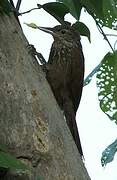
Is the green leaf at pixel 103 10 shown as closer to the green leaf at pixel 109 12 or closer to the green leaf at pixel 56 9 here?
the green leaf at pixel 109 12

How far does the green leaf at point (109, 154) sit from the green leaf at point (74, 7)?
51 cm

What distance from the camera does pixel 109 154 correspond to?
1.73 meters

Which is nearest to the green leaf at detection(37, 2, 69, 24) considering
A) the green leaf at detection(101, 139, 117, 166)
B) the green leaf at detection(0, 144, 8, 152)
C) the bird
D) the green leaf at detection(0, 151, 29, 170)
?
the bird

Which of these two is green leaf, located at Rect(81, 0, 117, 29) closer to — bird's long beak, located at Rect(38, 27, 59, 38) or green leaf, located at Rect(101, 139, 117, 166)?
green leaf, located at Rect(101, 139, 117, 166)

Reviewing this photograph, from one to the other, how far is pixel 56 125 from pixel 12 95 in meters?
0.13

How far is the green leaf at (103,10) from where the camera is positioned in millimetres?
1391

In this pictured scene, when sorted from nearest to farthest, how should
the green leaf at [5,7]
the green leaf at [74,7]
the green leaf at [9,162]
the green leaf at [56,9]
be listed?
1. the green leaf at [9,162]
2. the green leaf at [5,7]
3. the green leaf at [74,7]
4. the green leaf at [56,9]

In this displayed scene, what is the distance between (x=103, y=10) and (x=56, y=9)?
20 cm

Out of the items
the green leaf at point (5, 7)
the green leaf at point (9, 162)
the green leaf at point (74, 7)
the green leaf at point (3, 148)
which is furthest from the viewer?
the green leaf at point (74, 7)

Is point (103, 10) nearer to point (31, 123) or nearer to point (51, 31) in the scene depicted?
point (31, 123)

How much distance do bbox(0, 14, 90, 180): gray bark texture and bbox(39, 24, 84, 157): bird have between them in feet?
2.01

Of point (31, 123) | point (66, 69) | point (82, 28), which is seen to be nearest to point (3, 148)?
point (31, 123)

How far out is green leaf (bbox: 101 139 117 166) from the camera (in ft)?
5.65

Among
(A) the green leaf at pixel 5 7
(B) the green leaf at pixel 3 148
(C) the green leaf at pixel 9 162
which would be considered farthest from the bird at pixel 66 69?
(C) the green leaf at pixel 9 162
